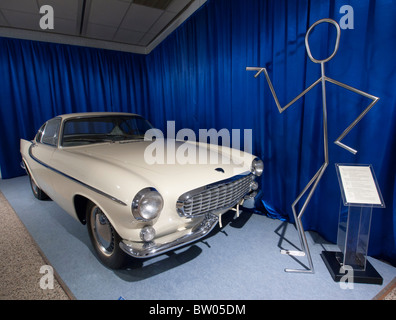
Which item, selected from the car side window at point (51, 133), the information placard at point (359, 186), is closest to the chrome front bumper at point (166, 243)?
the information placard at point (359, 186)

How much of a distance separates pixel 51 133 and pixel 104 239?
1.61 meters

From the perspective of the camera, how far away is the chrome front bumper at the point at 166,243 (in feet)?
4.46

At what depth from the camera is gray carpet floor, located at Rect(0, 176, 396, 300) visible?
1511 mm

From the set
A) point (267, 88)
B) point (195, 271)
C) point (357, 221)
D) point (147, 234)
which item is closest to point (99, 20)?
point (267, 88)

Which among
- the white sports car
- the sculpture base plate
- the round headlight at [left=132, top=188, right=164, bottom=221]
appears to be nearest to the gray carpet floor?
the sculpture base plate

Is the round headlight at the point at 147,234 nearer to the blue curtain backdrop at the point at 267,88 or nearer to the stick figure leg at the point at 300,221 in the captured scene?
the stick figure leg at the point at 300,221

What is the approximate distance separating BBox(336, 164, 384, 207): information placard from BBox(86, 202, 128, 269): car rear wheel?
5.27ft

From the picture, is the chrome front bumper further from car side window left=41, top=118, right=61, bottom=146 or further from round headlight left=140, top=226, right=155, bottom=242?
car side window left=41, top=118, right=61, bottom=146

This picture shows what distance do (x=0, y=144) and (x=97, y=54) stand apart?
9.50ft

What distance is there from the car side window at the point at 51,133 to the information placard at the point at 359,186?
2672 mm

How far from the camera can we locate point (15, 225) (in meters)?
2.56

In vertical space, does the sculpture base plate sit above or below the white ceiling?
below

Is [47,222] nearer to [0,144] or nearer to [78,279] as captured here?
[78,279]
